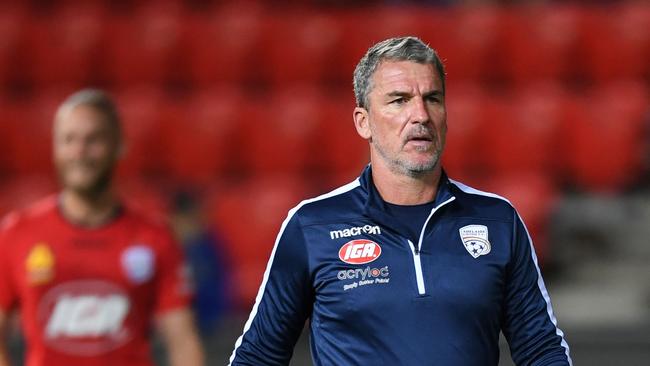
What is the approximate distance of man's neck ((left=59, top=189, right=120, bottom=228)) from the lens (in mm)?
3955

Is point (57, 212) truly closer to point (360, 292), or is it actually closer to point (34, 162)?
point (360, 292)

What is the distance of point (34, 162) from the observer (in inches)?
345

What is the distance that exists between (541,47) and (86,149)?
580cm

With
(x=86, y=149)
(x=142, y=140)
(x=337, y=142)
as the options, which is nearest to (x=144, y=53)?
(x=142, y=140)

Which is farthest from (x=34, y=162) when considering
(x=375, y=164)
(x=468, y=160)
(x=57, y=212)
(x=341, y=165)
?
(x=375, y=164)

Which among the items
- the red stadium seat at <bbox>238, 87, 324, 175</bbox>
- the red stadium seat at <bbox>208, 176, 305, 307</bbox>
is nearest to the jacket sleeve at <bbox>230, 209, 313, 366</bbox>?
the red stadium seat at <bbox>208, 176, 305, 307</bbox>

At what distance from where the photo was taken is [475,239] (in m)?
2.64

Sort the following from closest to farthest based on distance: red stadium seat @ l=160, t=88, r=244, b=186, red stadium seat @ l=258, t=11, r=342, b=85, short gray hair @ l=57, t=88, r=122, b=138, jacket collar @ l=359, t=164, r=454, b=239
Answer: jacket collar @ l=359, t=164, r=454, b=239, short gray hair @ l=57, t=88, r=122, b=138, red stadium seat @ l=160, t=88, r=244, b=186, red stadium seat @ l=258, t=11, r=342, b=85

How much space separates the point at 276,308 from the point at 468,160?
5921mm

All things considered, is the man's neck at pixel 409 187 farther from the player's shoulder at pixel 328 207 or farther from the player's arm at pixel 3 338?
the player's arm at pixel 3 338

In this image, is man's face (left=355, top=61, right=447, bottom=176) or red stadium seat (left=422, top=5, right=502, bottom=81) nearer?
man's face (left=355, top=61, right=447, bottom=176)

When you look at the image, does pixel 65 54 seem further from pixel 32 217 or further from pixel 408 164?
pixel 408 164

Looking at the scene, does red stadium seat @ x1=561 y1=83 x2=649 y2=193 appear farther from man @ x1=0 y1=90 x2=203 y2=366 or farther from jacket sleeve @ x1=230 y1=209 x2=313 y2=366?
jacket sleeve @ x1=230 y1=209 x2=313 y2=366

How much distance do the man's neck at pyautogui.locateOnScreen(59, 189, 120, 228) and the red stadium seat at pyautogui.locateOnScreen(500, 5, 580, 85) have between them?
5682 millimetres
